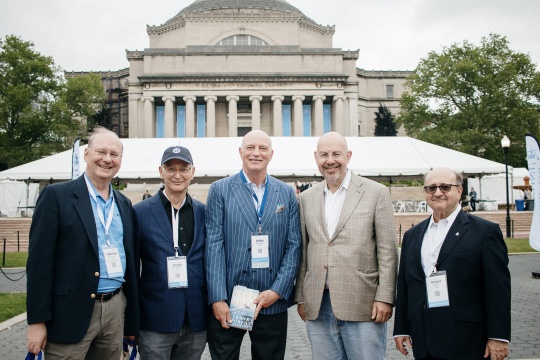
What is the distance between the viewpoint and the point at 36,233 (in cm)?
395

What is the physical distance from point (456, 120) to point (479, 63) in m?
6.05

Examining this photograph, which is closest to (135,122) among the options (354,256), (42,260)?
(42,260)

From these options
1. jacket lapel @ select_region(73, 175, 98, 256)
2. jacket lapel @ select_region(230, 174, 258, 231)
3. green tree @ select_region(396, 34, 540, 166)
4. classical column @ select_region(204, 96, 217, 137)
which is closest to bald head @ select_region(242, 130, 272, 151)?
jacket lapel @ select_region(230, 174, 258, 231)

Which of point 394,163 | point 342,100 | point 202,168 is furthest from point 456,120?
point 202,168

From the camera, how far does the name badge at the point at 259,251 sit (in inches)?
176

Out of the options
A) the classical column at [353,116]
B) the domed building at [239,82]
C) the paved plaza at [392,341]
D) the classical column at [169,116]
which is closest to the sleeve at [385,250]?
the paved plaza at [392,341]

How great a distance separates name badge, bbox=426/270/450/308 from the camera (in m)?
4.09

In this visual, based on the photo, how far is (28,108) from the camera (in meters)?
45.4

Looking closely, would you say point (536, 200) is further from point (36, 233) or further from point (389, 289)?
point (36, 233)

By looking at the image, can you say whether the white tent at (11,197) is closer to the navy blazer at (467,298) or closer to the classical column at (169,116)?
the classical column at (169,116)

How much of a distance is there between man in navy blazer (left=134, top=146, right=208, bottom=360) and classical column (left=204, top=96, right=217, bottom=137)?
5375cm

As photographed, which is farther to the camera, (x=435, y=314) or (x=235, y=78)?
(x=235, y=78)

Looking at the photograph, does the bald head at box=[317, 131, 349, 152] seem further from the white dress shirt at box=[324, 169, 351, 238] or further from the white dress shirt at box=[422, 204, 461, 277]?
the white dress shirt at box=[422, 204, 461, 277]

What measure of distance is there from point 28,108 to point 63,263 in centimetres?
4691
